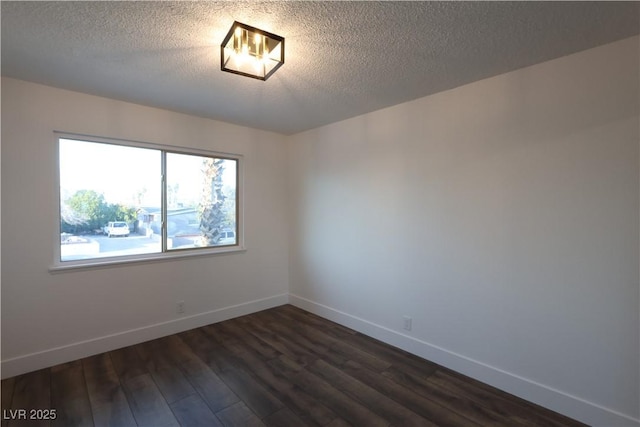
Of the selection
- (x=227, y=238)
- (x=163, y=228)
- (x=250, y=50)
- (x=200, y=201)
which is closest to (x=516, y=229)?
(x=250, y=50)

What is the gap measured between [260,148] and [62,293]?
2.63 m

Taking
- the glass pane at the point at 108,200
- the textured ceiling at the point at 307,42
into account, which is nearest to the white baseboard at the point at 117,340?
the glass pane at the point at 108,200

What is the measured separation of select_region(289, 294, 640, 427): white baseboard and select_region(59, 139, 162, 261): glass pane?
2.54m

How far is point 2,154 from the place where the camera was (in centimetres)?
240

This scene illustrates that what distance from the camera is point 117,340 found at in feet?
9.66

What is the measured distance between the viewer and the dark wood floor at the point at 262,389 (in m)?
2.01

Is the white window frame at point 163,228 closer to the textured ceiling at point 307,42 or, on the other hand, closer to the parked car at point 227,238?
the parked car at point 227,238

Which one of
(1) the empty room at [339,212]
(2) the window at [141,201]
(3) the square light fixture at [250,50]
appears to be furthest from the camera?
(2) the window at [141,201]

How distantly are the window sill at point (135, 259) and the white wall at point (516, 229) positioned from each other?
1688mm

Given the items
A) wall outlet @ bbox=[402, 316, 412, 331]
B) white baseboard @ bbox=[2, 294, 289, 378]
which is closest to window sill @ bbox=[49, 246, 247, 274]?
white baseboard @ bbox=[2, 294, 289, 378]

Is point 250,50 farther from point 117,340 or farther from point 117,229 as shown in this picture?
point 117,340

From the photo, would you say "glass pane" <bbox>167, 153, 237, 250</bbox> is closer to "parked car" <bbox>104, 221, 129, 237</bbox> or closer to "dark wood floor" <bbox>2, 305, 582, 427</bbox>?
"parked car" <bbox>104, 221, 129, 237</bbox>

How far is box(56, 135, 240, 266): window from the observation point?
277cm

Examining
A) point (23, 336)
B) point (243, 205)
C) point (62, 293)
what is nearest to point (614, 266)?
point (243, 205)
